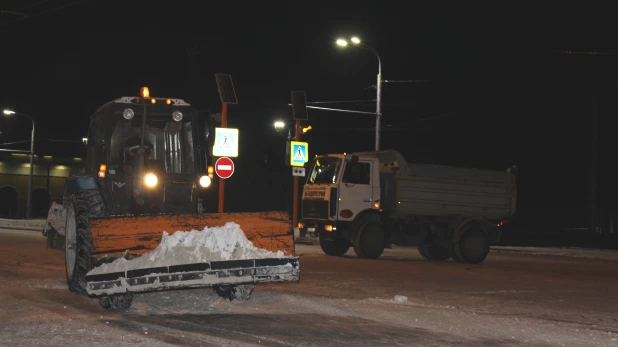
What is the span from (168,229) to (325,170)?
11.8 m

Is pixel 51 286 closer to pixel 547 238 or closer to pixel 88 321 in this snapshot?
pixel 88 321

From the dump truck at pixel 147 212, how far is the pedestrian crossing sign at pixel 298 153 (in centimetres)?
1568

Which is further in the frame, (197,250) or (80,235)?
(80,235)

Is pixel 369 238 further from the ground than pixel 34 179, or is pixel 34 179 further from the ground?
pixel 34 179

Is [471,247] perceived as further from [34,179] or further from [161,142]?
[34,179]

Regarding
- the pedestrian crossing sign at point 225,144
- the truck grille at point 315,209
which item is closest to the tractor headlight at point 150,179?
the truck grille at point 315,209

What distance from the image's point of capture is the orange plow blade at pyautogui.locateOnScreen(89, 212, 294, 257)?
9.73 m

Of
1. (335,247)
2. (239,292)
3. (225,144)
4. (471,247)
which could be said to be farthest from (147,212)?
(225,144)

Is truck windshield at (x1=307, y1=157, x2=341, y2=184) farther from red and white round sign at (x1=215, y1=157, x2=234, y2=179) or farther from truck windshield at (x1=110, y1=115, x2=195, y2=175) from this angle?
truck windshield at (x1=110, y1=115, x2=195, y2=175)

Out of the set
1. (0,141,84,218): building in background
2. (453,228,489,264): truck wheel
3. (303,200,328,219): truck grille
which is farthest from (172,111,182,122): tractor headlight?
(0,141,84,218): building in background

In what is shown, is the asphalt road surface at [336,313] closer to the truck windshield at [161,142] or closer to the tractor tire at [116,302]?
the tractor tire at [116,302]

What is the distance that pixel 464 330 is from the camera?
9383mm

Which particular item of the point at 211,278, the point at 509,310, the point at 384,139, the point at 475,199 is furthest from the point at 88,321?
the point at 384,139

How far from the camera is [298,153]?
29438 mm
